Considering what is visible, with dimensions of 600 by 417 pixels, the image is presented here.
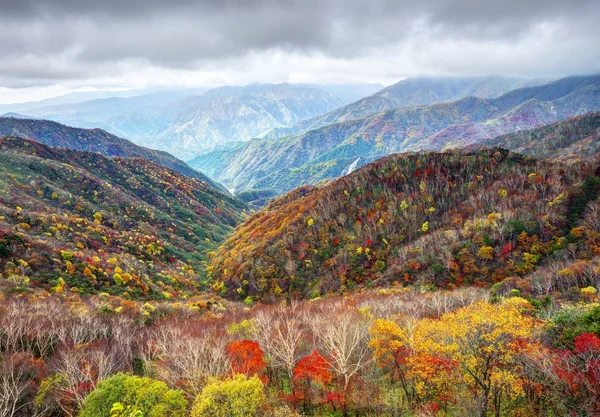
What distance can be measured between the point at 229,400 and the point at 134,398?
30.5 feet

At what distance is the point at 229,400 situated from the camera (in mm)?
32312

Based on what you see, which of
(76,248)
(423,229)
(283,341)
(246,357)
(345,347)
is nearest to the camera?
(283,341)

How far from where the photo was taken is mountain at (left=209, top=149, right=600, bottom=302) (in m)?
110

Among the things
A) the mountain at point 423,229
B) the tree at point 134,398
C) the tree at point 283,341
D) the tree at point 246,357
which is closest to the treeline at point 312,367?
the tree at point 134,398

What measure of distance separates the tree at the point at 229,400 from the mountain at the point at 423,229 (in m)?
90.9

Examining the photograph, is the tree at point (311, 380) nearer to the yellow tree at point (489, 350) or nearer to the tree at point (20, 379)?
the yellow tree at point (489, 350)

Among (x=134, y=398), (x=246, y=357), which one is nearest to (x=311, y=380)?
(x=246, y=357)

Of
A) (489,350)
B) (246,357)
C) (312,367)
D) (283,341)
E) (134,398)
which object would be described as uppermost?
(489,350)

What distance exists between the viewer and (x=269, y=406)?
38344 mm

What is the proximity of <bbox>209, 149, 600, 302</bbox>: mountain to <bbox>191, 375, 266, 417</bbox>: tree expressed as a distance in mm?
90902

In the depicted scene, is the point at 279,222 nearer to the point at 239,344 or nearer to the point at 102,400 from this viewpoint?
the point at 239,344

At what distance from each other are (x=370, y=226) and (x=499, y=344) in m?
116

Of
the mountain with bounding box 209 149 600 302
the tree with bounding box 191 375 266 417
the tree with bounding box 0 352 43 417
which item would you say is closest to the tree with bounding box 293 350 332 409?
the tree with bounding box 191 375 266 417

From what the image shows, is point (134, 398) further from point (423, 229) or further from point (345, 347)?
point (423, 229)
